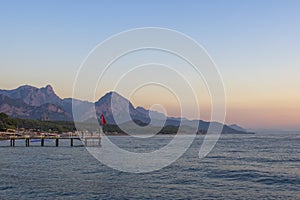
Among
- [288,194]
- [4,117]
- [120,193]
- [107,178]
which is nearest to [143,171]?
[107,178]

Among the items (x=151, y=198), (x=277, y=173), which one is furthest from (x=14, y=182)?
(x=277, y=173)

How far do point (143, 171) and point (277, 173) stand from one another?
1668 cm

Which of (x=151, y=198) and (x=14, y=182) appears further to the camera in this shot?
(x=14, y=182)

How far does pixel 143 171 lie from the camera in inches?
1875

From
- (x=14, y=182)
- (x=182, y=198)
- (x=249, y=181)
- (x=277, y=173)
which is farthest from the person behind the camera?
(x=277, y=173)

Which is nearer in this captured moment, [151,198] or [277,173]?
[151,198]

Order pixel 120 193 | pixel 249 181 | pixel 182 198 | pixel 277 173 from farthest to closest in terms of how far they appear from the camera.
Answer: pixel 277 173 → pixel 249 181 → pixel 120 193 → pixel 182 198

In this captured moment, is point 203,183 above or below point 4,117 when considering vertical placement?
below

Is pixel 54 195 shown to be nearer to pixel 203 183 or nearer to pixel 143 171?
pixel 203 183

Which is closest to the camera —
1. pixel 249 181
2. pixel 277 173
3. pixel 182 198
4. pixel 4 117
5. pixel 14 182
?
pixel 182 198

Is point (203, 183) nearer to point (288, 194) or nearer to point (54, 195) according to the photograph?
point (288, 194)

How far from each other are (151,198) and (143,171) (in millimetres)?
18056

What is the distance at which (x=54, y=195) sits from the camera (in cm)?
3008

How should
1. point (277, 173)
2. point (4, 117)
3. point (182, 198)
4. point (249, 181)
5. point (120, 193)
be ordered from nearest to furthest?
point (182, 198) → point (120, 193) → point (249, 181) → point (277, 173) → point (4, 117)
